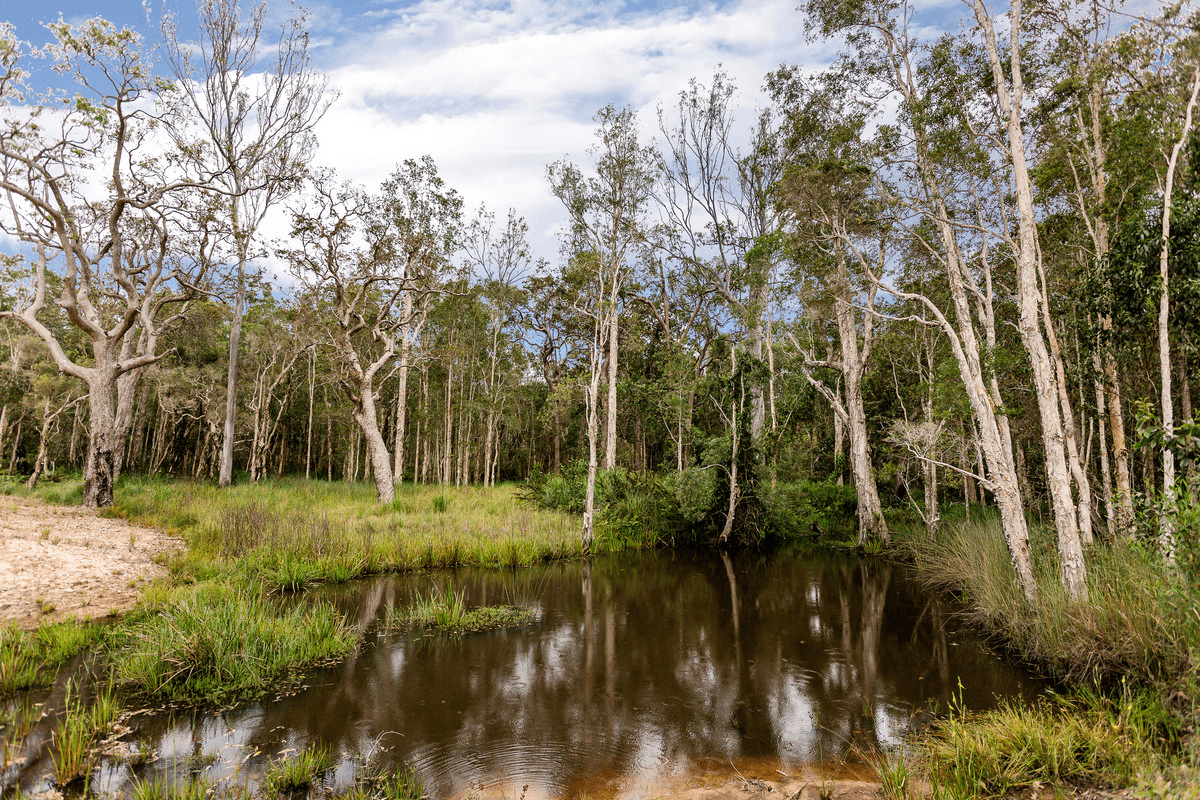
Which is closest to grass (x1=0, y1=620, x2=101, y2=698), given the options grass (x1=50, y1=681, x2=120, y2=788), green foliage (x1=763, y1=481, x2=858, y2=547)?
grass (x1=50, y1=681, x2=120, y2=788)

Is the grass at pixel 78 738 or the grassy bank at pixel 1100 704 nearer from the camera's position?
the grassy bank at pixel 1100 704

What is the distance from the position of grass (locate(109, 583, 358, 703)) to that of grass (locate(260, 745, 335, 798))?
1923mm

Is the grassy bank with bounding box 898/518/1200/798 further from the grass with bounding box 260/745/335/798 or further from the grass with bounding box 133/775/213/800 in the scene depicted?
the grass with bounding box 133/775/213/800

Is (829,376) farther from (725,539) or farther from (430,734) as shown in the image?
(430,734)

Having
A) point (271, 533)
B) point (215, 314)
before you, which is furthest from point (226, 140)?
point (271, 533)

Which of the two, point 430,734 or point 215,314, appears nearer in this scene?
point 430,734

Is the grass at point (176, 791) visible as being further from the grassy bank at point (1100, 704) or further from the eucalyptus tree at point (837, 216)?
the eucalyptus tree at point (837, 216)

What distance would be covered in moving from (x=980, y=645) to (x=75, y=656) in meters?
12.3

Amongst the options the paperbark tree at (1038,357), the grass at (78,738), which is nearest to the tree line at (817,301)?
the paperbark tree at (1038,357)

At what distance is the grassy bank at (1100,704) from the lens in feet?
12.4

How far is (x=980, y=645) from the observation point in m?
8.10

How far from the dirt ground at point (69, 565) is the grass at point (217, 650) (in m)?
1.30

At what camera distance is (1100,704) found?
4781 mm

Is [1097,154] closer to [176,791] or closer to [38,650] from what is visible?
[176,791]
